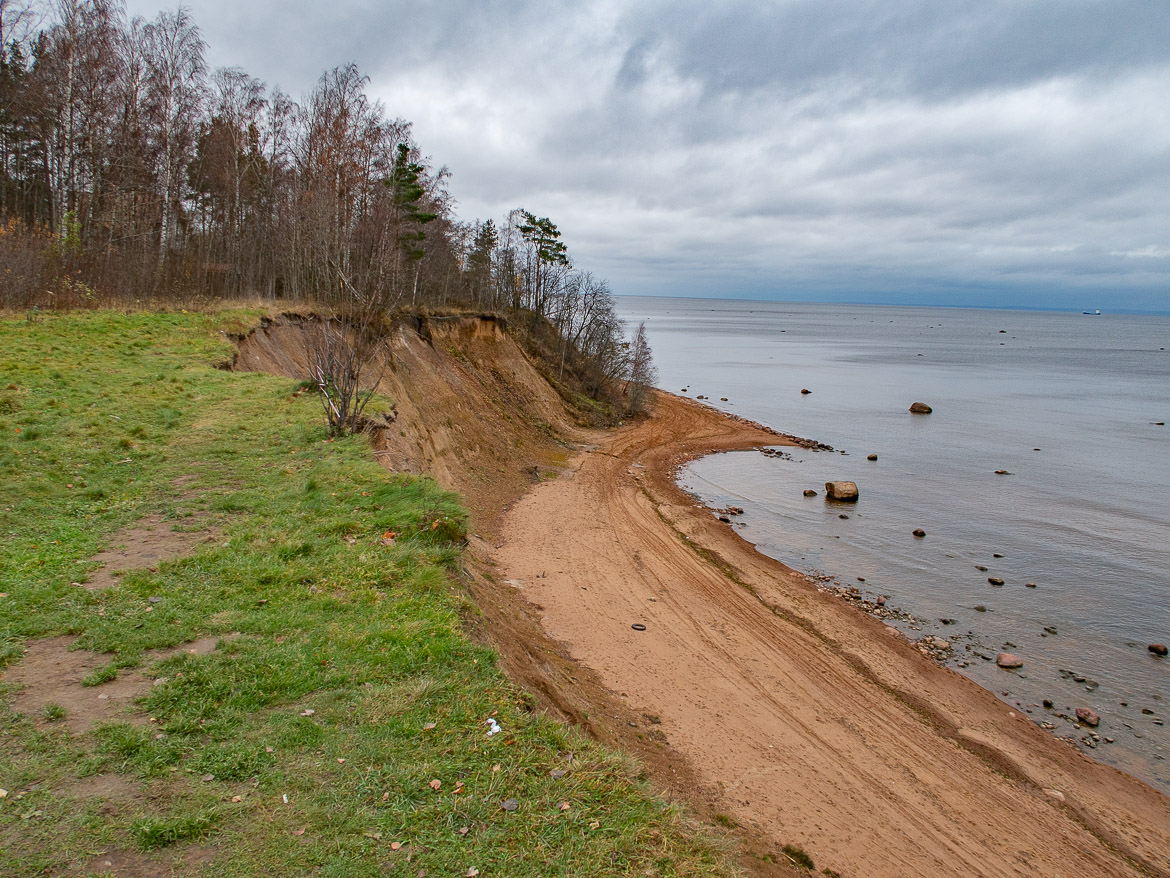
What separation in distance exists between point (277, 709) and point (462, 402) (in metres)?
24.2

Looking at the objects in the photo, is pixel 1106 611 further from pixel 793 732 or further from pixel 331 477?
pixel 331 477

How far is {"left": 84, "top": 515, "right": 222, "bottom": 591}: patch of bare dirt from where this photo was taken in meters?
7.39

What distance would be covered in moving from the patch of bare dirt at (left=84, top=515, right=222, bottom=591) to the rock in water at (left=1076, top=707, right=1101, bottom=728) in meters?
16.3

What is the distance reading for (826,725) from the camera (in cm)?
1108

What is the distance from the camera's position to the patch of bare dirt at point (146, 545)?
7391mm

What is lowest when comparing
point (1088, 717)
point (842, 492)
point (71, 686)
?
point (1088, 717)

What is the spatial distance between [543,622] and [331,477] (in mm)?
5286

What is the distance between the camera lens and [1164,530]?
24.4 metres

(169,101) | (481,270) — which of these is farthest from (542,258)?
(169,101)

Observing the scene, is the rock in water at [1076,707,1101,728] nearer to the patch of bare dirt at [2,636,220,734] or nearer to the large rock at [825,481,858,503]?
the large rock at [825,481,858,503]

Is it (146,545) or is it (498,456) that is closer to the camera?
(146,545)

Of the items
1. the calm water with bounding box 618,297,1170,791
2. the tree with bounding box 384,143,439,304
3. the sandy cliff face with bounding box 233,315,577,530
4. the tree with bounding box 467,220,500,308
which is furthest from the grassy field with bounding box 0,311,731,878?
the tree with bounding box 467,220,500,308

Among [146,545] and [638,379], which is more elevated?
[638,379]

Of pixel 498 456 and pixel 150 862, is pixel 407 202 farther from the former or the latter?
pixel 150 862
